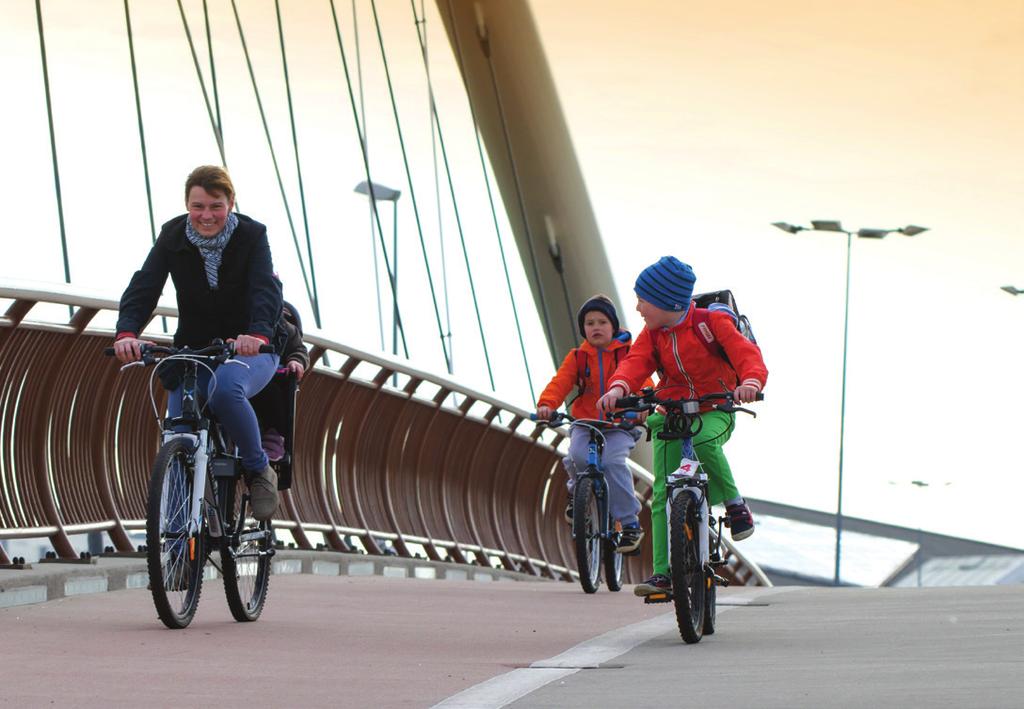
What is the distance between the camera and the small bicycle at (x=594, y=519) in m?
10.8

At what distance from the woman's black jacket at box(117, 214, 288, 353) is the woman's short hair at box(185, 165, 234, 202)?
0.45 feet

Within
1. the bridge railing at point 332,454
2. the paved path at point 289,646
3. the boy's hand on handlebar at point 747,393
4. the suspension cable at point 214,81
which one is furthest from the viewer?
the suspension cable at point 214,81

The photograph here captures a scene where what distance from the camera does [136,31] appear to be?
55.7ft

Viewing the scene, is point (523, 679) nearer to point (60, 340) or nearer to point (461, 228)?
point (60, 340)

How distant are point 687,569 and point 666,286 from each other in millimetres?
1024

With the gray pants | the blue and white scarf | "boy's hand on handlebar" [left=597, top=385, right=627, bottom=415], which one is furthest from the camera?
the gray pants

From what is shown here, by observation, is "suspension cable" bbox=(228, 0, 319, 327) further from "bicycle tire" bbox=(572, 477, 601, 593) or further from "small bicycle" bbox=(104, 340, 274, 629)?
"small bicycle" bbox=(104, 340, 274, 629)

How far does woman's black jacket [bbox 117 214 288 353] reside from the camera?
738 centimetres

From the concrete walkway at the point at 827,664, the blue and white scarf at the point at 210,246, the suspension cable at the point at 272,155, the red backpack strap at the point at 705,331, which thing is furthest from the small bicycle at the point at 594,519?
the suspension cable at the point at 272,155

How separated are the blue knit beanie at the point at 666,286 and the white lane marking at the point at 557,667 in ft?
3.93

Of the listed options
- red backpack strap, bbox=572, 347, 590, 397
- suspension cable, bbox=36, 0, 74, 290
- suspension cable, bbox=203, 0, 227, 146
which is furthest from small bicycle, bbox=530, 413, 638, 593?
suspension cable, bbox=203, 0, 227, 146

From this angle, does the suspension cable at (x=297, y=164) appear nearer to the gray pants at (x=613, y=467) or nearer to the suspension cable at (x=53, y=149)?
the suspension cable at (x=53, y=149)

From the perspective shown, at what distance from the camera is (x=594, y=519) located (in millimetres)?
11047

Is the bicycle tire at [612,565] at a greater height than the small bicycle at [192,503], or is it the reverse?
the small bicycle at [192,503]
